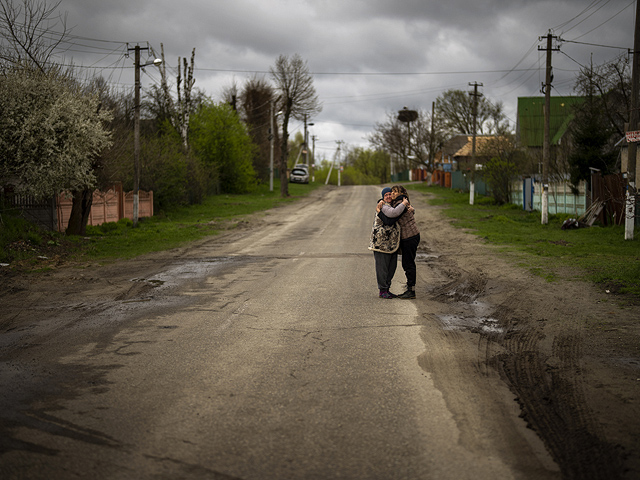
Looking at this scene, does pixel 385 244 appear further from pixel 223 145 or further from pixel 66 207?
pixel 223 145

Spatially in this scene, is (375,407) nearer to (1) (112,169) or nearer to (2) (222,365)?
(2) (222,365)

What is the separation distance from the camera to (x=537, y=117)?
178 feet

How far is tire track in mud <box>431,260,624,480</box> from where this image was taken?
12.3ft

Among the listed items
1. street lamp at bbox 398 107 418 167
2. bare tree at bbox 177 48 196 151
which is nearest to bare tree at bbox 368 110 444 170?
street lamp at bbox 398 107 418 167

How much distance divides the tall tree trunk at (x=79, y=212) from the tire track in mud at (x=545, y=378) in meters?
13.9

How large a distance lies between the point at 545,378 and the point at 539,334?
182 centimetres

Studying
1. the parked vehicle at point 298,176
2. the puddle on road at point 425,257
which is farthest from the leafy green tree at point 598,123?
the parked vehicle at point 298,176

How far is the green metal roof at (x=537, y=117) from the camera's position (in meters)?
52.2

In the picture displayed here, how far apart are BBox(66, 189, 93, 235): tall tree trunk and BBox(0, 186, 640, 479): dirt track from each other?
20.2 feet

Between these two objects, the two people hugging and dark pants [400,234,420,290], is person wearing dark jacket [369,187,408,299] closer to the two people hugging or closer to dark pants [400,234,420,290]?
the two people hugging

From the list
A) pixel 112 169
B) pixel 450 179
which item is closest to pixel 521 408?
pixel 112 169

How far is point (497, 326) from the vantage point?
759 centimetres

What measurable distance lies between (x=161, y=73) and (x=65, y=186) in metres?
25.3

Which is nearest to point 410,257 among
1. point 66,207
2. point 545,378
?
point 545,378
